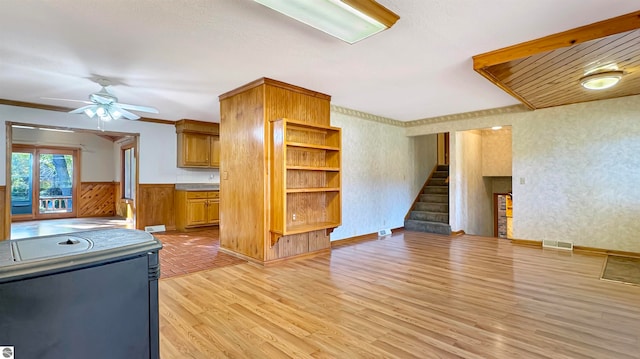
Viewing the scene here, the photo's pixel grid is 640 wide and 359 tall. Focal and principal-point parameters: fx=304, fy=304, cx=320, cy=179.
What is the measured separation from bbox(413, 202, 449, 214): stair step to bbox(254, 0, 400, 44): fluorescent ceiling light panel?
553 centimetres

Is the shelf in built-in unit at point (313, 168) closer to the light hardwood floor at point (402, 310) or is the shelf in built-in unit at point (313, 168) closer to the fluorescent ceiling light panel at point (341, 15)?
the light hardwood floor at point (402, 310)

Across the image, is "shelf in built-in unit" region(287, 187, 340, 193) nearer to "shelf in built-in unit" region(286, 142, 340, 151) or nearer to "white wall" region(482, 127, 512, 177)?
"shelf in built-in unit" region(286, 142, 340, 151)

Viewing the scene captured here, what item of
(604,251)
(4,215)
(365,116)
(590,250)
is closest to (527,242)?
(590,250)

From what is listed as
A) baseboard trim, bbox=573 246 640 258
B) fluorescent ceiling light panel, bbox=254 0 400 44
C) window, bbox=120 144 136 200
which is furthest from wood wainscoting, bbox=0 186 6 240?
baseboard trim, bbox=573 246 640 258

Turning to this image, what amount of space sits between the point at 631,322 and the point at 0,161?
8.27 m

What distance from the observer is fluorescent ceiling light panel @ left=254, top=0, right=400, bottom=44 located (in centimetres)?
212

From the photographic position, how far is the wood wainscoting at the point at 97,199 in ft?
30.5

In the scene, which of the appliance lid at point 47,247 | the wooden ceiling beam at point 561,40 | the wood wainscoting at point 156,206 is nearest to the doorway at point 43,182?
the wood wainscoting at point 156,206

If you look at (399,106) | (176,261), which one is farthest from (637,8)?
(176,261)

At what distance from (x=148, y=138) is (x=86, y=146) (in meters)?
4.45

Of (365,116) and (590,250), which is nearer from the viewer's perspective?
(590,250)

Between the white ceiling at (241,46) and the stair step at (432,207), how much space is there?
309 cm

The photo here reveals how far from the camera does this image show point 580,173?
4918 mm

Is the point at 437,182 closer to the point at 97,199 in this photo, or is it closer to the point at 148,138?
the point at 148,138
